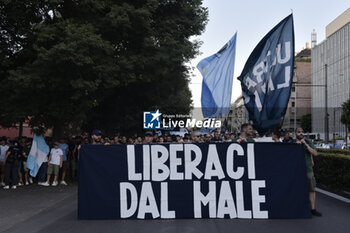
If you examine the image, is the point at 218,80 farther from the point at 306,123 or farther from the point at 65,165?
the point at 306,123

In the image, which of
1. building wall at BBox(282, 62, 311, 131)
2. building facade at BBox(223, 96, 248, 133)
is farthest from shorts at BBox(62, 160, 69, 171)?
building wall at BBox(282, 62, 311, 131)

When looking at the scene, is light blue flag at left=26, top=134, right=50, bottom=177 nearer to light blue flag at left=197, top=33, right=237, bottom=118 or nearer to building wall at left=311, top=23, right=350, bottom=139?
light blue flag at left=197, top=33, right=237, bottom=118

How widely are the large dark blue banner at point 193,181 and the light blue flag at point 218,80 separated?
3.12 m

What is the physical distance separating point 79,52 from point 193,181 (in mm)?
7107

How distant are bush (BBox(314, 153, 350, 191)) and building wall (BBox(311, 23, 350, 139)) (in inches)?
1974

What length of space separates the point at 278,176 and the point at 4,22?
12.0m

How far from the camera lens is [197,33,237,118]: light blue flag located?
10.8 metres

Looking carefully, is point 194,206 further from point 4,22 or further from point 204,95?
point 4,22

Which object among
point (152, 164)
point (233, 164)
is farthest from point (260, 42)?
point (152, 164)

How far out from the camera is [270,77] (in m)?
6.71

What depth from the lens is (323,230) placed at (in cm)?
629

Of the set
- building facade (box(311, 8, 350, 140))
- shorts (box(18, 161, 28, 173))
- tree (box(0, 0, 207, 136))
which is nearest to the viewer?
tree (box(0, 0, 207, 136))

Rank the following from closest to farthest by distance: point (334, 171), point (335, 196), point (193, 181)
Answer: point (193, 181) < point (335, 196) < point (334, 171)

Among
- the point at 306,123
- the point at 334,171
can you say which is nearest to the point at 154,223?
the point at 334,171
